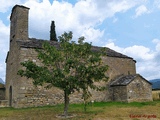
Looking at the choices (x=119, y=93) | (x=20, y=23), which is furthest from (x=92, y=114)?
(x=20, y=23)

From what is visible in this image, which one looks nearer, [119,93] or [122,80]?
[119,93]

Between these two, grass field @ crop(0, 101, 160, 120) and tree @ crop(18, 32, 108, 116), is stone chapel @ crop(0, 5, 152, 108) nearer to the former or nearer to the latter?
grass field @ crop(0, 101, 160, 120)

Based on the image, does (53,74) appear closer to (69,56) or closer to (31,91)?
(69,56)

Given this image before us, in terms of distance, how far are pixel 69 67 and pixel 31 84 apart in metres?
8.56

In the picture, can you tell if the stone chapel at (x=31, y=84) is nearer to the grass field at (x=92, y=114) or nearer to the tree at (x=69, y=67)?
the grass field at (x=92, y=114)

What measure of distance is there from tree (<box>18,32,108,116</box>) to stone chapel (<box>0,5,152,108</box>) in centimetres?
732

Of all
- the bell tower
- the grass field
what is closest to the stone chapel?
the bell tower

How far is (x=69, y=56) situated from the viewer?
48.2 feet

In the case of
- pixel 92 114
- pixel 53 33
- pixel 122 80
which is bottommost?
pixel 92 114

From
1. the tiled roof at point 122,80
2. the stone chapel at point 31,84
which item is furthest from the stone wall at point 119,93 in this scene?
the tiled roof at point 122,80

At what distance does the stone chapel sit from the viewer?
21.0 metres

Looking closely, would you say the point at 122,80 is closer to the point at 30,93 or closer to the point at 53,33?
the point at 30,93

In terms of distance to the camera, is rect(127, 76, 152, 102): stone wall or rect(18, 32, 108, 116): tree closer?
rect(18, 32, 108, 116): tree

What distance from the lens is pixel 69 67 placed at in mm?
13844
